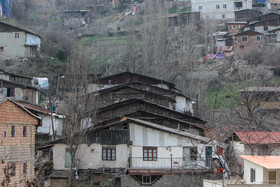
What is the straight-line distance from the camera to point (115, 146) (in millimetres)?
26375

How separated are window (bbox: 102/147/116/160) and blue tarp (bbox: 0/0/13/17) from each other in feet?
158

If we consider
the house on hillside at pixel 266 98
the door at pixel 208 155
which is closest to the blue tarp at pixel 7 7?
the house on hillside at pixel 266 98

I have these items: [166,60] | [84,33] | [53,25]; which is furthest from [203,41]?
[53,25]

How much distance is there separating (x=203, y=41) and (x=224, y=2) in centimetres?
1118

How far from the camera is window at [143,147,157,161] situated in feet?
86.1

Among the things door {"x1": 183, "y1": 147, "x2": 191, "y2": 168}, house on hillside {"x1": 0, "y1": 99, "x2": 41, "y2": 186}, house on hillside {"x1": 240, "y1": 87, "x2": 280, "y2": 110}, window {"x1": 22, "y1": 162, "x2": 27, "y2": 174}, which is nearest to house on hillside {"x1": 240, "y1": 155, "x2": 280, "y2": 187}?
door {"x1": 183, "y1": 147, "x2": 191, "y2": 168}

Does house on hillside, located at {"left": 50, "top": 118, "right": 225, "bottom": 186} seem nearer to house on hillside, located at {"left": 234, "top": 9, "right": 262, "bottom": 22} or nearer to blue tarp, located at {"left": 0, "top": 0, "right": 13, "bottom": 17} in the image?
blue tarp, located at {"left": 0, "top": 0, "right": 13, "bottom": 17}

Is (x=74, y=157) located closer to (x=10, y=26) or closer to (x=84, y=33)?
(x=10, y=26)

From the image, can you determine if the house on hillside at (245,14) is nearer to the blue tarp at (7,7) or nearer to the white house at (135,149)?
the blue tarp at (7,7)

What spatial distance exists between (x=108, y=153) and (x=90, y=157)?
0.84 m

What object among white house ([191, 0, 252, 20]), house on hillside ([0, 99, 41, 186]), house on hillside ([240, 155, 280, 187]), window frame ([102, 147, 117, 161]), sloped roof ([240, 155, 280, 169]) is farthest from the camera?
white house ([191, 0, 252, 20])

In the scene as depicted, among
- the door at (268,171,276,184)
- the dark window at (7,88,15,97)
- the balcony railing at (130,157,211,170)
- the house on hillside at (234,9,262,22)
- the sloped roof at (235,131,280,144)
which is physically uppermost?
the house on hillside at (234,9,262,22)

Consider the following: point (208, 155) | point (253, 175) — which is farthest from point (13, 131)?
point (253, 175)

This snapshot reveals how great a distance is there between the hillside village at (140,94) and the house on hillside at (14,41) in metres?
0.10
